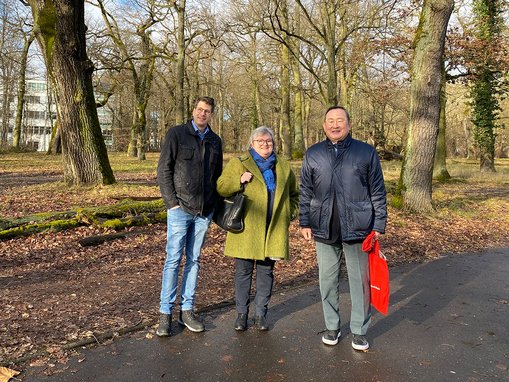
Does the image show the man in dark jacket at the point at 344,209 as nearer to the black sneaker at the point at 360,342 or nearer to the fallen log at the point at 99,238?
the black sneaker at the point at 360,342

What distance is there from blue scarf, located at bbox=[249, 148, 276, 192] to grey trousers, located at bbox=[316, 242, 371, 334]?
2.49 ft

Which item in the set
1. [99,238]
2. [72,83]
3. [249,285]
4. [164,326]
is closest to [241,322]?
[249,285]

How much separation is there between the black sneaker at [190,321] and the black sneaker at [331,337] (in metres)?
1.13

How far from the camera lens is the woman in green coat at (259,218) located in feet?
14.4

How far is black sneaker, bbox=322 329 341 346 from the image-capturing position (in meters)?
4.03

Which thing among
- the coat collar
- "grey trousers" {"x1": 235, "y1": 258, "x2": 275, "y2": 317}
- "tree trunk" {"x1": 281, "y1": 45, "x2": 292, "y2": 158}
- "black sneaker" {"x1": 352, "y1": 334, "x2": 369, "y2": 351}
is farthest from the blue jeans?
"tree trunk" {"x1": 281, "y1": 45, "x2": 292, "y2": 158}

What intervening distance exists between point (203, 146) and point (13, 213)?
6.11 metres

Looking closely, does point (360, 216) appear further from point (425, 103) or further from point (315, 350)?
point (425, 103)

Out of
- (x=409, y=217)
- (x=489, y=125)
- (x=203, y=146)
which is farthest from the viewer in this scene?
(x=489, y=125)

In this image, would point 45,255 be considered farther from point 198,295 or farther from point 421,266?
point 421,266

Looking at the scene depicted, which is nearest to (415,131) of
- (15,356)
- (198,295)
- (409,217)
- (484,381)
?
(409,217)

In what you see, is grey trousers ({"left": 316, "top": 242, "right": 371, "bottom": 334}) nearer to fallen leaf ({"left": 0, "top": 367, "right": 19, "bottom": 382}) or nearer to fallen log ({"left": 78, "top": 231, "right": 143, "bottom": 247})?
fallen leaf ({"left": 0, "top": 367, "right": 19, "bottom": 382})

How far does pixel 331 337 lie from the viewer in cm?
405

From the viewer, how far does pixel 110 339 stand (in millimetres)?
4027
